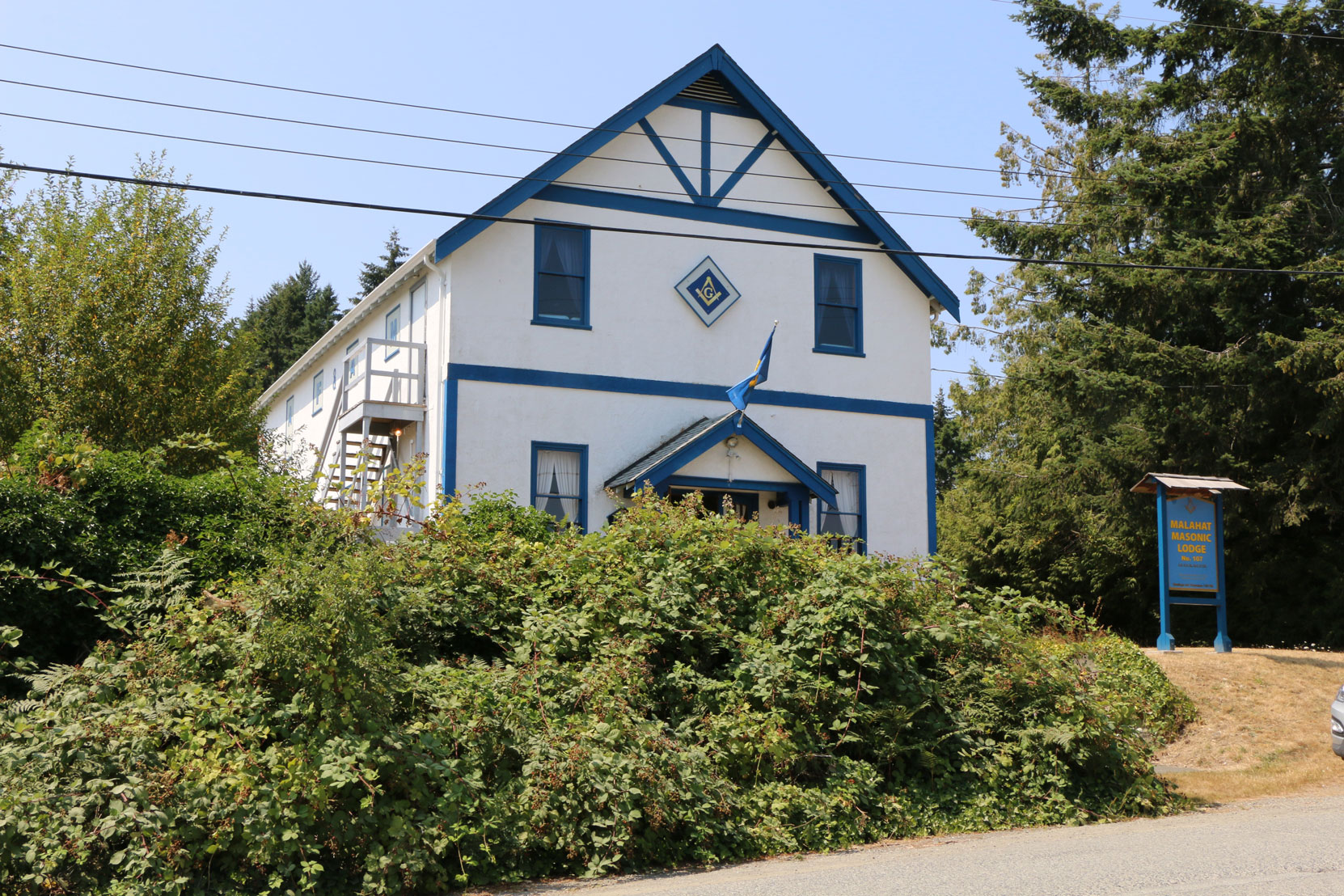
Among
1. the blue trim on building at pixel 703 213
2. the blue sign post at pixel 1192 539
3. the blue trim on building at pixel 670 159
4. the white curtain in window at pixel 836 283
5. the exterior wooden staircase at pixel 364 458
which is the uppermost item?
the blue trim on building at pixel 670 159

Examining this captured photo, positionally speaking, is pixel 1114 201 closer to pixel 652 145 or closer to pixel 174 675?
pixel 652 145

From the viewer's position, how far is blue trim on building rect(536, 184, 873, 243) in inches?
721

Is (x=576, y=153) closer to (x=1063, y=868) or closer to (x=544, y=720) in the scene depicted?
(x=544, y=720)

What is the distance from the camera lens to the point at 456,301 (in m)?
17.3

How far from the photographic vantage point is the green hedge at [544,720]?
23.1 ft

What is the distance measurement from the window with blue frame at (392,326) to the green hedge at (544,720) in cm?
876

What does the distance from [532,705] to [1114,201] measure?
71.8 ft

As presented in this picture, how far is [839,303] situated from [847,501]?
3.35 meters

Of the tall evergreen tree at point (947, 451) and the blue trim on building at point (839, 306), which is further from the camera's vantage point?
the tall evergreen tree at point (947, 451)

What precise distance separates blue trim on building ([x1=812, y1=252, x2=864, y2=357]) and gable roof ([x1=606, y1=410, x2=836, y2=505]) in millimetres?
2053

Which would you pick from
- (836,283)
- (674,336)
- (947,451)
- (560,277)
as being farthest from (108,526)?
(947,451)

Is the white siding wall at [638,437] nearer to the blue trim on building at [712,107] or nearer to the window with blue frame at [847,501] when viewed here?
the window with blue frame at [847,501]

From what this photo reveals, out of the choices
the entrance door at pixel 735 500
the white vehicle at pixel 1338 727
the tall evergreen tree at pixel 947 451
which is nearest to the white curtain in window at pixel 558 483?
the entrance door at pixel 735 500

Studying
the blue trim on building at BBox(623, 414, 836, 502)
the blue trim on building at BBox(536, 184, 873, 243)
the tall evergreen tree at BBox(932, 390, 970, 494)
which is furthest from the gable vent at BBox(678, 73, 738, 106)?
the tall evergreen tree at BBox(932, 390, 970, 494)
